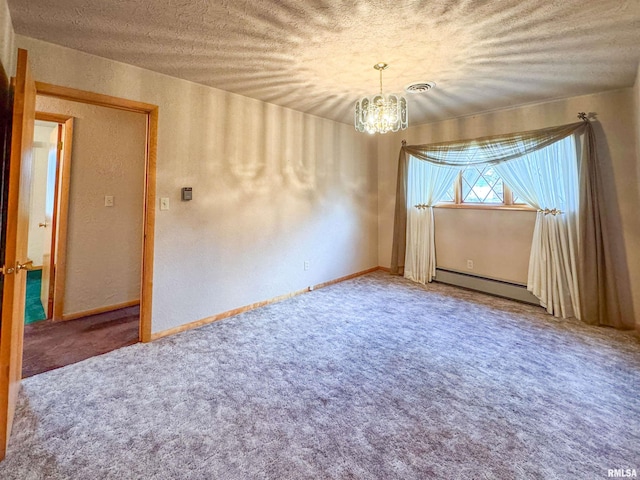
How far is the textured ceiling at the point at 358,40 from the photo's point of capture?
5.84 feet

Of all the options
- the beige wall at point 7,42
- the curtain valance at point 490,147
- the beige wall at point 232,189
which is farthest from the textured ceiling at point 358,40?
the curtain valance at point 490,147

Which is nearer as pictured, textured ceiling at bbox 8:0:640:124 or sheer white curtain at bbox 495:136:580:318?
textured ceiling at bbox 8:0:640:124

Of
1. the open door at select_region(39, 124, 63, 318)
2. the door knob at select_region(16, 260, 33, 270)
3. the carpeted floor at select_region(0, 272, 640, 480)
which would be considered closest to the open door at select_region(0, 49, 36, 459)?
the door knob at select_region(16, 260, 33, 270)

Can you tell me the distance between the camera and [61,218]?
3.15 metres

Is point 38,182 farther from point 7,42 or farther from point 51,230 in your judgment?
point 7,42

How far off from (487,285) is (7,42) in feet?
16.6

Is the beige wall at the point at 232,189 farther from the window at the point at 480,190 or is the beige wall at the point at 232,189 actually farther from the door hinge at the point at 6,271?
the window at the point at 480,190

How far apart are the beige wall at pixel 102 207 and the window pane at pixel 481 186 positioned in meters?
4.27

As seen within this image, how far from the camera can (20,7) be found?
5.82 feet

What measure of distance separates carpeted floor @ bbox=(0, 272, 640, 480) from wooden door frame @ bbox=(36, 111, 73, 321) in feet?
4.20

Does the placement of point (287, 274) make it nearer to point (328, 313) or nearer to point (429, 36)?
point (328, 313)

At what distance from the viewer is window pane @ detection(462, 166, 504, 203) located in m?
4.00

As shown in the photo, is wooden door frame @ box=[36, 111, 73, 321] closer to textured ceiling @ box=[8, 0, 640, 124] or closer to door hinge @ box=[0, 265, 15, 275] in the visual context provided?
textured ceiling @ box=[8, 0, 640, 124]

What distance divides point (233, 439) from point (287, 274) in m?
2.41
